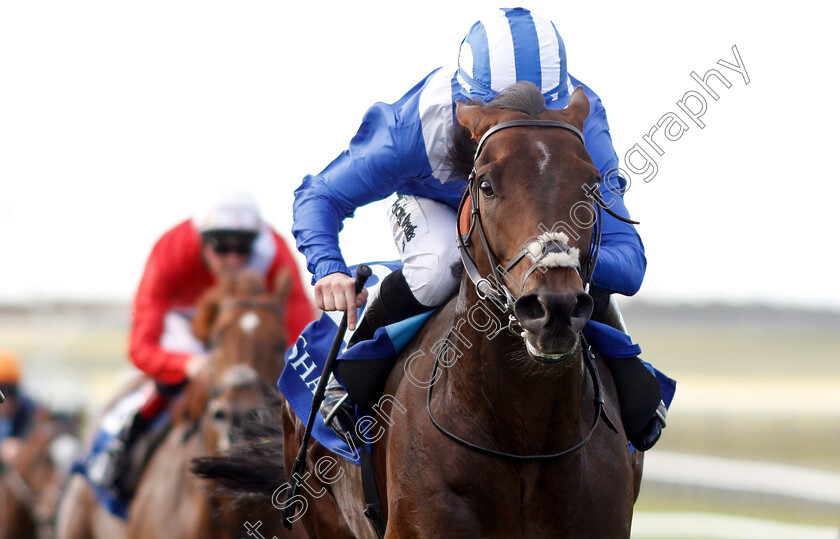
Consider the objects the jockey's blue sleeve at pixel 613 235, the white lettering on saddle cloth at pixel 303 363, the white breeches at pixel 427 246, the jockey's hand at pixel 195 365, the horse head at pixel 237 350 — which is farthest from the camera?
the jockey's hand at pixel 195 365

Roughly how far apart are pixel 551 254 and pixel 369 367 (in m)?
1.21

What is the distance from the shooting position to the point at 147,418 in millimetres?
6496

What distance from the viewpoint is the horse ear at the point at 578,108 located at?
294 cm

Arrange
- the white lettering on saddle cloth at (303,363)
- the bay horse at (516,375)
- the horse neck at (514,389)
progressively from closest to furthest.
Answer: the bay horse at (516,375) < the horse neck at (514,389) < the white lettering on saddle cloth at (303,363)

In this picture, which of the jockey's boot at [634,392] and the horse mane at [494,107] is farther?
the jockey's boot at [634,392]

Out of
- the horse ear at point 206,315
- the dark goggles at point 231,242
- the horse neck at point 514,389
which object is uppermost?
the dark goggles at point 231,242

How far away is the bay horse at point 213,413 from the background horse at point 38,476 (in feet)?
3.31

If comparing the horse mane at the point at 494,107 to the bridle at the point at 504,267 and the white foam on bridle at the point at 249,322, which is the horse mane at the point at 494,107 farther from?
the white foam on bridle at the point at 249,322

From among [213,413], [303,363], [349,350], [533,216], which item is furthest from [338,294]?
[213,413]

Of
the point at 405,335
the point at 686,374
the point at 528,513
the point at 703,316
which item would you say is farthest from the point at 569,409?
the point at 703,316

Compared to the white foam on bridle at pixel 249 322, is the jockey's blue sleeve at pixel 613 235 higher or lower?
lower

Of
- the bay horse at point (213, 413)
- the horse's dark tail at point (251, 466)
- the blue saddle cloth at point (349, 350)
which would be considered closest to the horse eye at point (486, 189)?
the blue saddle cloth at point (349, 350)

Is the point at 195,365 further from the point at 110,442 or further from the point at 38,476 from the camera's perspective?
the point at 38,476

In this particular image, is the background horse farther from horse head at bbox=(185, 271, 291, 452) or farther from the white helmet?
the white helmet
